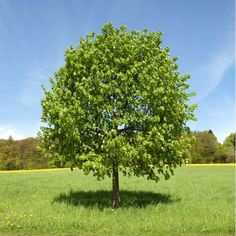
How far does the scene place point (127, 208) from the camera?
18.3 meters

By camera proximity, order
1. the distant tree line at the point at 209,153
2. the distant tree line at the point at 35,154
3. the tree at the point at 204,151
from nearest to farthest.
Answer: the distant tree line at the point at 35,154 → the tree at the point at 204,151 → the distant tree line at the point at 209,153

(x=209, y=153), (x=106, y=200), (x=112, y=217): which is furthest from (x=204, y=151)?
(x=112, y=217)

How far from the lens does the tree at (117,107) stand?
16.9 metres

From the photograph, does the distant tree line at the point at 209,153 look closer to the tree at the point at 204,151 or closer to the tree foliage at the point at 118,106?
the tree at the point at 204,151

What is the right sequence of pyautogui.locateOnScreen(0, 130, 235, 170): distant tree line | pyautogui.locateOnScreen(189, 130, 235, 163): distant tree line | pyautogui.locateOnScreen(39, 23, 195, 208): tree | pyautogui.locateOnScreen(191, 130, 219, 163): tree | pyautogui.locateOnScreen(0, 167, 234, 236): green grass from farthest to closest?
pyautogui.locateOnScreen(189, 130, 235, 163): distant tree line → pyautogui.locateOnScreen(191, 130, 219, 163): tree → pyautogui.locateOnScreen(0, 130, 235, 170): distant tree line → pyautogui.locateOnScreen(39, 23, 195, 208): tree → pyautogui.locateOnScreen(0, 167, 234, 236): green grass

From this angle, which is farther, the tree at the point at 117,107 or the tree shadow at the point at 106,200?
the tree shadow at the point at 106,200

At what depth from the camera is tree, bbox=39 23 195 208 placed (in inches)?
666

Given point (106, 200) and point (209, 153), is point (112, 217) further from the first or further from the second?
point (209, 153)

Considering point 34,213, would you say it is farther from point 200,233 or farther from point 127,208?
point 200,233

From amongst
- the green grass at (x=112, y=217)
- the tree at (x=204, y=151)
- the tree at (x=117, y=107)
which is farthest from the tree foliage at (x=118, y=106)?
the tree at (x=204, y=151)

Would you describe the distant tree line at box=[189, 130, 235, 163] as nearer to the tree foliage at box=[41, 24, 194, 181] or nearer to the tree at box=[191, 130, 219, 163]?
the tree at box=[191, 130, 219, 163]

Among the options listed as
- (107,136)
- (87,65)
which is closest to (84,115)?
(107,136)

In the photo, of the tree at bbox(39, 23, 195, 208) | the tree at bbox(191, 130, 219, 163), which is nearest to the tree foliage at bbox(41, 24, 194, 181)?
the tree at bbox(39, 23, 195, 208)

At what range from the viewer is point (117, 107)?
17.8m
